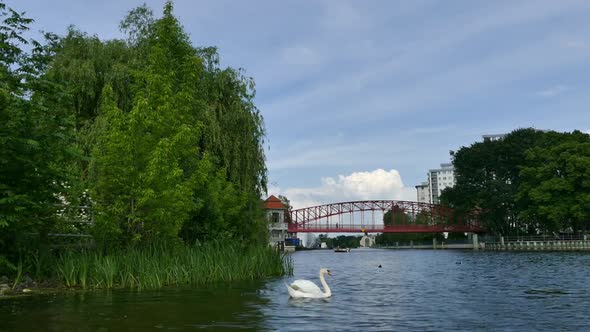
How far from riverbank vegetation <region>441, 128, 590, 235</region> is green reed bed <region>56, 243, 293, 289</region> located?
63.7m

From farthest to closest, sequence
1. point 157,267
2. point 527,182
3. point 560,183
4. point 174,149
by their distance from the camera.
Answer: point 527,182
point 560,183
point 174,149
point 157,267

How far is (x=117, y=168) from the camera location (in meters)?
20.8

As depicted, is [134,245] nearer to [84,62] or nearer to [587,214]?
[84,62]

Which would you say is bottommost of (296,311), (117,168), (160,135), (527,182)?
(296,311)

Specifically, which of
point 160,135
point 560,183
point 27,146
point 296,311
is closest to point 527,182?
point 560,183

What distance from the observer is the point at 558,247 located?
78.9 m

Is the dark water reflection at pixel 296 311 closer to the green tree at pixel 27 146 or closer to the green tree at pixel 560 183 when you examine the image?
the green tree at pixel 27 146

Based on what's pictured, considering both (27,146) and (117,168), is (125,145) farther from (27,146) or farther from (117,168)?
(27,146)

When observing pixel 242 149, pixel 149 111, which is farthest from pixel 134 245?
pixel 242 149

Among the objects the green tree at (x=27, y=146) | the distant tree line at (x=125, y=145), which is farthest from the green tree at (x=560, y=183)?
the green tree at (x=27, y=146)

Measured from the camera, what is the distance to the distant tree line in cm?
1723

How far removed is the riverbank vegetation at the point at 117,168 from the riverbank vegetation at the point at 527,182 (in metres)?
58.7

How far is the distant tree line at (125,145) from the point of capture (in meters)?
17.2

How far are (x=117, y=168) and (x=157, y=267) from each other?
4.10 meters
